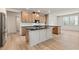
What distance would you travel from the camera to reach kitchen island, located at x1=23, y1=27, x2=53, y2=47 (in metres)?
2.98

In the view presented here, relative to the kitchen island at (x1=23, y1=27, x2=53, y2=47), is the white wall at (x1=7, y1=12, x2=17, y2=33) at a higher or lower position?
higher

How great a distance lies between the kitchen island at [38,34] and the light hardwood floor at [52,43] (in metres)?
0.15

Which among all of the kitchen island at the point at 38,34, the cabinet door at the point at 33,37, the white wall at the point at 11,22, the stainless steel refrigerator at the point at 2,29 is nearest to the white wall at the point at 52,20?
the kitchen island at the point at 38,34

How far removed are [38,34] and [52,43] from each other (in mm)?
546

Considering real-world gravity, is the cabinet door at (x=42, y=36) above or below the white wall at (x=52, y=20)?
below

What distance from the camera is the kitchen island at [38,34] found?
2.98 metres

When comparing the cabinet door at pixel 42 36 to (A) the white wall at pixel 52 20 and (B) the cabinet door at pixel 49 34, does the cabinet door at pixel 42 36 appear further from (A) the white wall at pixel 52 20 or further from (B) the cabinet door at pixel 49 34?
(A) the white wall at pixel 52 20

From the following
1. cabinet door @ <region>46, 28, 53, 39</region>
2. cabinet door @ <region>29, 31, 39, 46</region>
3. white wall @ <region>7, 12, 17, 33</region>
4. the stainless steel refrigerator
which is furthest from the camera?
cabinet door @ <region>46, 28, 53, 39</region>

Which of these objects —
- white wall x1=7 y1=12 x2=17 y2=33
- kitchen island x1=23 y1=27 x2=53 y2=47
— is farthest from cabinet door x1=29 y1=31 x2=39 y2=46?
white wall x1=7 y1=12 x2=17 y2=33

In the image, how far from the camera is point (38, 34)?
3107 mm

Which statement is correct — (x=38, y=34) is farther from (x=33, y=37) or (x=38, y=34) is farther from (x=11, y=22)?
(x=11, y=22)

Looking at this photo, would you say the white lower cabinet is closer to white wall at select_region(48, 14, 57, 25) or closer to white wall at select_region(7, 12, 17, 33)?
white wall at select_region(48, 14, 57, 25)

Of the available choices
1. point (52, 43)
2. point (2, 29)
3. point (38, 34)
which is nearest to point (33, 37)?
point (38, 34)

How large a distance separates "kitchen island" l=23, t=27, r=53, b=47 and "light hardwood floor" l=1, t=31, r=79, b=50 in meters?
0.15
